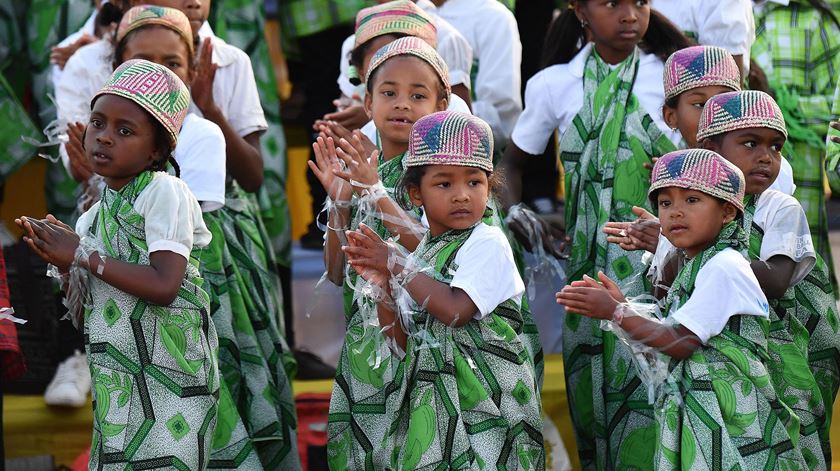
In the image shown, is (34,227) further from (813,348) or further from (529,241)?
(813,348)

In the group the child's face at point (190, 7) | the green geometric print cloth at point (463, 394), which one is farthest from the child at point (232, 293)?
the green geometric print cloth at point (463, 394)

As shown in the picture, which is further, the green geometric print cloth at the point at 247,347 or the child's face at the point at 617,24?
the child's face at the point at 617,24

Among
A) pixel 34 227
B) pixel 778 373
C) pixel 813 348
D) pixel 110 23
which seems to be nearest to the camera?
pixel 34 227

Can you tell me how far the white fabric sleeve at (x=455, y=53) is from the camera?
18.5ft

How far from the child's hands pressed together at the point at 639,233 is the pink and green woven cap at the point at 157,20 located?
1.53 m

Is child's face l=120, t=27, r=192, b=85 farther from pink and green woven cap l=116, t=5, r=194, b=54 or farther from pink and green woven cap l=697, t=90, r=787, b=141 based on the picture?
pink and green woven cap l=697, t=90, r=787, b=141

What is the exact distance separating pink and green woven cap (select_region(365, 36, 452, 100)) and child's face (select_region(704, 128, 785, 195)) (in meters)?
0.88

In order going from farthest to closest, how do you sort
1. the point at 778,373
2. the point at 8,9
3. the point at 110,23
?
the point at 8,9
the point at 110,23
the point at 778,373

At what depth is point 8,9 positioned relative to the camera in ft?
23.2

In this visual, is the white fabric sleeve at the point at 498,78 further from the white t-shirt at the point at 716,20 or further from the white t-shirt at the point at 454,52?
the white t-shirt at the point at 716,20

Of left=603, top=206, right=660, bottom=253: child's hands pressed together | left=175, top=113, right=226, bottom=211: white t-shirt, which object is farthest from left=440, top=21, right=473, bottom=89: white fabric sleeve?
left=603, top=206, right=660, bottom=253: child's hands pressed together

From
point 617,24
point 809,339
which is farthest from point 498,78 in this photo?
point 809,339

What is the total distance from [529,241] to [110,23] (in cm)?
176

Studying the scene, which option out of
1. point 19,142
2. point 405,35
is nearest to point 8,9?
point 19,142
